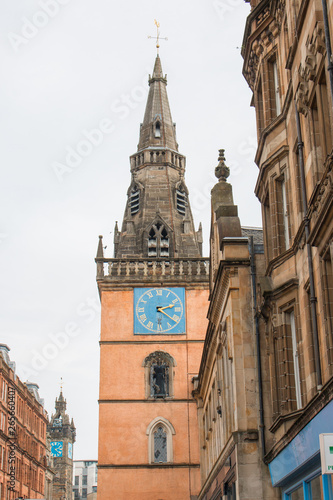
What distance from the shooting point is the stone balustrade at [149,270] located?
47.5 m

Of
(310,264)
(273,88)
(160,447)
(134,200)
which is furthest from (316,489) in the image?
(134,200)

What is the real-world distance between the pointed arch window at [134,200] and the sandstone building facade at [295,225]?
31581 millimetres

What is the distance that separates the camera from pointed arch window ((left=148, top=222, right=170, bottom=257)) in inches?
2018

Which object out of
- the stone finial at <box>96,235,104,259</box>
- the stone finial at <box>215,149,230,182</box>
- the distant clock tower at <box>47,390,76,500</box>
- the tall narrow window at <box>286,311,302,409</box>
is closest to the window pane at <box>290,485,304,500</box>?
the tall narrow window at <box>286,311,302,409</box>

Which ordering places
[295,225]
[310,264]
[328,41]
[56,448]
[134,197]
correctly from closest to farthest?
[328,41] < [310,264] < [295,225] < [134,197] < [56,448]

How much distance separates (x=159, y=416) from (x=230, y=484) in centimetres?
2064

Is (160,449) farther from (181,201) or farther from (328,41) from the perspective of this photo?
(328,41)

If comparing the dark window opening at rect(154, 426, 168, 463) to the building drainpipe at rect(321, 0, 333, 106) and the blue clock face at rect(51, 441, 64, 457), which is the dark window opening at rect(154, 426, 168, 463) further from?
the blue clock face at rect(51, 441, 64, 457)

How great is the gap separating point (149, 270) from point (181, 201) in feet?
29.4

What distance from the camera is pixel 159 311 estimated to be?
4688 cm

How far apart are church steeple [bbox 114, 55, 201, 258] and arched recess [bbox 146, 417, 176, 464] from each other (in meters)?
11.4

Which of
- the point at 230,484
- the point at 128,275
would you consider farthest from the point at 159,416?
the point at 230,484

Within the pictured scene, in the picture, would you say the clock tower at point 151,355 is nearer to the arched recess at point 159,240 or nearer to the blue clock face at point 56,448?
the arched recess at point 159,240

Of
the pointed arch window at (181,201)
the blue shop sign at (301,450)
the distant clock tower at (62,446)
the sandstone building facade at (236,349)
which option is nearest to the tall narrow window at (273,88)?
the sandstone building facade at (236,349)
